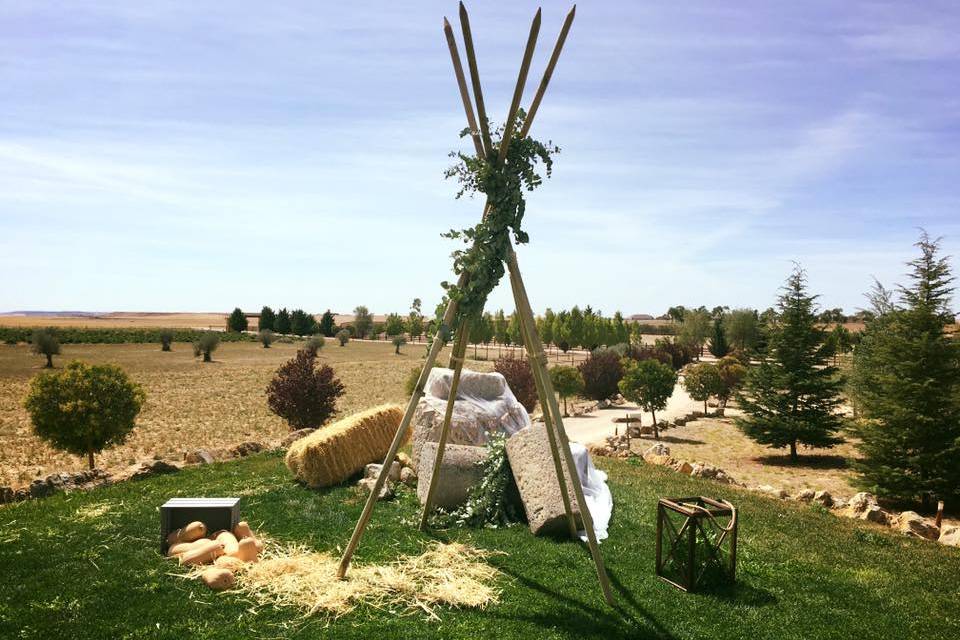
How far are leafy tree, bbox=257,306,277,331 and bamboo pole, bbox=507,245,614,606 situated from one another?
88399mm

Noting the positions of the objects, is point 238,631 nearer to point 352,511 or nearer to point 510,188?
point 352,511

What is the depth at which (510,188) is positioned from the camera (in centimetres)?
662

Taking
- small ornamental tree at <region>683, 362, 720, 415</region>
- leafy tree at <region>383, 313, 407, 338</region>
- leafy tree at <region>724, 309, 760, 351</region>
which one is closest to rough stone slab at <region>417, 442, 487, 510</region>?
small ornamental tree at <region>683, 362, 720, 415</region>

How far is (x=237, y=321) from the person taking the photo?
300 feet

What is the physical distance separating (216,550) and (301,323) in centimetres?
8730

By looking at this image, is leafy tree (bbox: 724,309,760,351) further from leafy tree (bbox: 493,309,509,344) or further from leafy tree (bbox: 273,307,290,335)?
leafy tree (bbox: 273,307,290,335)

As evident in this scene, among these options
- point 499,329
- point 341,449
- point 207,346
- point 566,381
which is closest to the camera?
point 341,449

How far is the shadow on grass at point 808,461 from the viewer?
59.4 ft

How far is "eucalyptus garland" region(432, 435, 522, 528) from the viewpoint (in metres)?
8.54

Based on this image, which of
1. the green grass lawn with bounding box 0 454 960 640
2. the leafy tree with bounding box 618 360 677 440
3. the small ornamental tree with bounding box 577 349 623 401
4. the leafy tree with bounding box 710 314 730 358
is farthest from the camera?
the leafy tree with bounding box 710 314 730 358

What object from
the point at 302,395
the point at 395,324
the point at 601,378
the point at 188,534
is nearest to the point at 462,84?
the point at 188,534

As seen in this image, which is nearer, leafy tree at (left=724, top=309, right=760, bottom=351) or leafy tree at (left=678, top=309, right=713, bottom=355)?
leafy tree at (left=724, top=309, right=760, bottom=351)

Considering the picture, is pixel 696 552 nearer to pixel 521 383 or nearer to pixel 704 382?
pixel 521 383

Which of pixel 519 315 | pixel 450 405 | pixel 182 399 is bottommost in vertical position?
pixel 182 399
